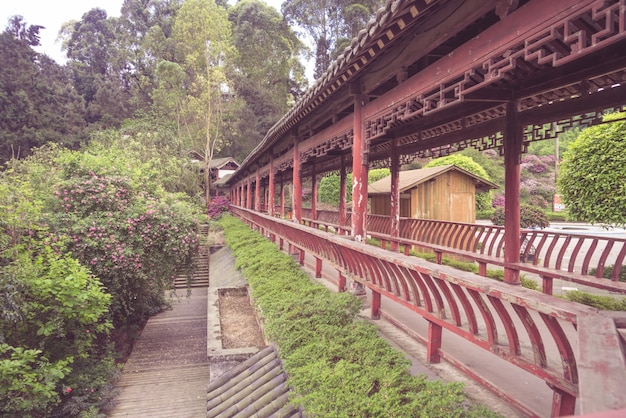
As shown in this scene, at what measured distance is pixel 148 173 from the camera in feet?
44.0

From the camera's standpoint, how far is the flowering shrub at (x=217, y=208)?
3312 cm

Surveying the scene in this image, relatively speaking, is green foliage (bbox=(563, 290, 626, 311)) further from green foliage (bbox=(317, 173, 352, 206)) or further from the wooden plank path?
green foliage (bbox=(317, 173, 352, 206))

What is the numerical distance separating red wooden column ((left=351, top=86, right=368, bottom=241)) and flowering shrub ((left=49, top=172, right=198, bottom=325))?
6333 mm

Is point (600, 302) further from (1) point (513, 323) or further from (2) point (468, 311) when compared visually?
(2) point (468, 311)

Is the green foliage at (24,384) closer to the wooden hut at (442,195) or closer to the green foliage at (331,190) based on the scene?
the wooden hut at (442,195)

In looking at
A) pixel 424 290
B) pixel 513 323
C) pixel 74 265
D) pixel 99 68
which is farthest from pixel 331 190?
pixel 99 68

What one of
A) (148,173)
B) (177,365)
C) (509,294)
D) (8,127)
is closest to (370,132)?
(509,294)

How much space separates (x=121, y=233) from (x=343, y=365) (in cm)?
809

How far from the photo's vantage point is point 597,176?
9.50 metres

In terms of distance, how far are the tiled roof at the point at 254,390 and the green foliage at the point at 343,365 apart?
1.12 ft

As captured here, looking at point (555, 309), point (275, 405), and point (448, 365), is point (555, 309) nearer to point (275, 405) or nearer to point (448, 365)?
point (448, 365)

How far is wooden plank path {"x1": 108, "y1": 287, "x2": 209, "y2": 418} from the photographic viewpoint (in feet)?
27.4

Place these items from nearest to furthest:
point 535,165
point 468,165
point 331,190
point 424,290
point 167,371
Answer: point 424,290 → point 167,371 → point 468,165 → point 331,190 → point 535,165

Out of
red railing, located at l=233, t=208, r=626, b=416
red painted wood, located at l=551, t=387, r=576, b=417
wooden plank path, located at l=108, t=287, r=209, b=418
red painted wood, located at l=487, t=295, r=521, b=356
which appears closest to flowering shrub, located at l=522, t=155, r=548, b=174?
wooden plank path, located at l=108, t=287, r=209, b=418
